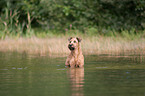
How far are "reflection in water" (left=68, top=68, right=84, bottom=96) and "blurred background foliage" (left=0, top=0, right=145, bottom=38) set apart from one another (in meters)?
15.9

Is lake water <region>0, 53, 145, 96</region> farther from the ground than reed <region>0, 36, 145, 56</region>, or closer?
closer

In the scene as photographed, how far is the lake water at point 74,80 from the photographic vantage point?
24.4 feet

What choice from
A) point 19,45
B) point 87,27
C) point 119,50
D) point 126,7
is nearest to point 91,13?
point 87,27

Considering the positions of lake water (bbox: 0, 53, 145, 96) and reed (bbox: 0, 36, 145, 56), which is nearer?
lake water (bbox: 0, 53, 145, 96)

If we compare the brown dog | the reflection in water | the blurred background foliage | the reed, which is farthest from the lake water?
the blurred background foliage

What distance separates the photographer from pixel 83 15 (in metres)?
33.3

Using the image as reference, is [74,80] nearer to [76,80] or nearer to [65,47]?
[76,80]

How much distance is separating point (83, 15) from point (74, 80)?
79.7 feet

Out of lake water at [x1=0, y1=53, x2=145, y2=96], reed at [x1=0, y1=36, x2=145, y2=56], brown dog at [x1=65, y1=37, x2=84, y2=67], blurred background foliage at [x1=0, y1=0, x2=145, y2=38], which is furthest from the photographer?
blurred background foliage at [x1=0, y1=0, x2=145, y2=38]

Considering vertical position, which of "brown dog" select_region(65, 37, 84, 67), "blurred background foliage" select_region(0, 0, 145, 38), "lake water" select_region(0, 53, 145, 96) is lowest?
"lake water" select_region(0, 53, 145, 96)

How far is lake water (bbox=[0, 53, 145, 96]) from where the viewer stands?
745 centimetres

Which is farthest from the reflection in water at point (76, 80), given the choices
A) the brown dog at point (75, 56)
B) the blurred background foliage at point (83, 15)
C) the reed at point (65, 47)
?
the blurred background foliage at point (83, 15)

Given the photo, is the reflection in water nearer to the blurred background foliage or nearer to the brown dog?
the brown dog

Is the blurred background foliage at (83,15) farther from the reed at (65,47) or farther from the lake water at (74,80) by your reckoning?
the lake water at (74,80)
